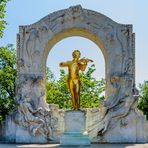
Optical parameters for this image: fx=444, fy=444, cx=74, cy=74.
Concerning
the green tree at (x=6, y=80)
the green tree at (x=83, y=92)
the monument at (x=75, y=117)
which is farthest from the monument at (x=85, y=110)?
A: the green tree at (x=83, y=92)

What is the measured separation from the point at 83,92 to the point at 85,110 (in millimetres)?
16612

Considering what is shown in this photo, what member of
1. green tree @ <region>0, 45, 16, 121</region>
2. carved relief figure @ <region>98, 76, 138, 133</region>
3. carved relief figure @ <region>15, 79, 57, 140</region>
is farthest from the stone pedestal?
green tree @ <region>0, 45, 16, 121</region>

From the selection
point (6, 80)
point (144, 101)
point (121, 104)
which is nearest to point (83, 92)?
point (144, 101)

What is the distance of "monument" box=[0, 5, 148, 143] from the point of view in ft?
63.2

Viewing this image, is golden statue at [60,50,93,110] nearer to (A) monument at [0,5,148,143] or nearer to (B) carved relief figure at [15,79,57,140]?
(A) monument at [0,5,148,143]

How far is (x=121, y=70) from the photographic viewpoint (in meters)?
20.0

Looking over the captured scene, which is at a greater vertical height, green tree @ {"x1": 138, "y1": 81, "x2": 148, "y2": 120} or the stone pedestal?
green tree @ {"x1": 138, "y1": 81, "x2": 148, "y2": 120}

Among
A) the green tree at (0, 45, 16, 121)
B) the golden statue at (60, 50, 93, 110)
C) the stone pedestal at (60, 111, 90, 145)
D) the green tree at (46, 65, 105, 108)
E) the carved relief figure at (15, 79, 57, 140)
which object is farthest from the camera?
the green tree at (46, 65, 105, 108)

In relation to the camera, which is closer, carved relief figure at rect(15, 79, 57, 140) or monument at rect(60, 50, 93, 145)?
monument at rect(60, 50, 93, 145)

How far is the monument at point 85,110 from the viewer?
1925cm

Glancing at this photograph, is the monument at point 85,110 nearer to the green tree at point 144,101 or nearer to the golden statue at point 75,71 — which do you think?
the golden statue at point 75,71

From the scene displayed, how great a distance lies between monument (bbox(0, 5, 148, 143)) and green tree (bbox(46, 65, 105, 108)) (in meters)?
14.2

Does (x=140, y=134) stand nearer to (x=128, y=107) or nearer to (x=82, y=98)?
(x=128, y=107)

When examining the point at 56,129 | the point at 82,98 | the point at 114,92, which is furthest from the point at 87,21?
the point at 82,98
